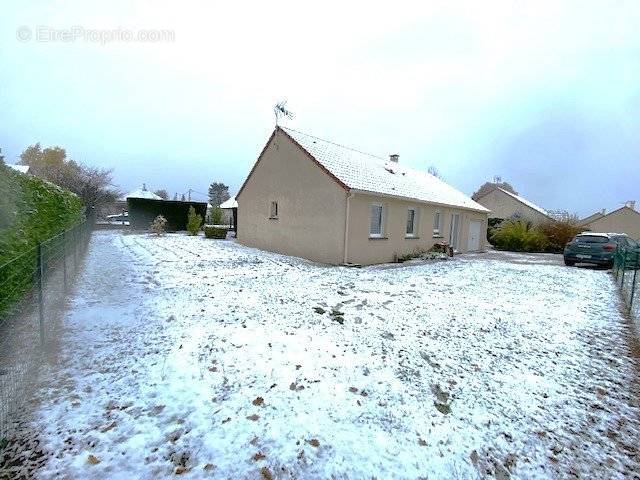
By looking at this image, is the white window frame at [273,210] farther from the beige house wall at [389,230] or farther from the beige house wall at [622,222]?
the beige house wall at [622,222]

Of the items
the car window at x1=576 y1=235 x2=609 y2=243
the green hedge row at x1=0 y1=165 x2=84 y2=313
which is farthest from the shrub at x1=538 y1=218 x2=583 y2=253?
the green hedge row at x1=0 y1=165 x2=84 y2=313

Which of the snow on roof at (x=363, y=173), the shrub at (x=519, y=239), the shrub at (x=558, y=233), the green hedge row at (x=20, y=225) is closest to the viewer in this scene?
the green hedge row at (x=20, y=225)

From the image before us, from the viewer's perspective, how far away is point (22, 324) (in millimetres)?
4355

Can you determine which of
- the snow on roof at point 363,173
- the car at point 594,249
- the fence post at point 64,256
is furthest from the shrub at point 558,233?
the fence post at point 64,256

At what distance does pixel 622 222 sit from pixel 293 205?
4964 cm

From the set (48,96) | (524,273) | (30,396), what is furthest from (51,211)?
(524,273)

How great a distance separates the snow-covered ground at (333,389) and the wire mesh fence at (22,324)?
0.25m

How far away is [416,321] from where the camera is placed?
20.1 ft

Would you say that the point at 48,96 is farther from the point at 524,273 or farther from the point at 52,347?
the point at 524,273

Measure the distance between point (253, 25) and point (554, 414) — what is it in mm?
12274

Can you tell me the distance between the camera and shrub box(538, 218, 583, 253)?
2484 cm

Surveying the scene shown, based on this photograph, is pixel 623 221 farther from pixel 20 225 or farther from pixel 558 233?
pixel 20 225

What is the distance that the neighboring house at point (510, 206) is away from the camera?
3206 cm

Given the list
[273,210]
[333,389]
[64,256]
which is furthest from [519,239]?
[64,256]
